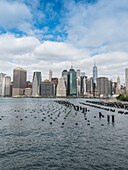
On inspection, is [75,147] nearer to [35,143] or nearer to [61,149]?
[61,149]

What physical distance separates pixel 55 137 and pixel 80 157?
979cm

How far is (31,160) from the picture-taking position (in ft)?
61.1

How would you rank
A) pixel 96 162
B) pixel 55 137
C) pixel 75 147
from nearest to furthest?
pixel 96 162
pixel 75 147
pixel 55 137

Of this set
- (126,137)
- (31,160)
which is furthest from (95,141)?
(31,160)

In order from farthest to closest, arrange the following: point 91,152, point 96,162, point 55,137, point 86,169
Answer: point 55,137, point 91,152, point 96,162, point 86,169

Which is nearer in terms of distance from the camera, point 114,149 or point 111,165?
point 111,165

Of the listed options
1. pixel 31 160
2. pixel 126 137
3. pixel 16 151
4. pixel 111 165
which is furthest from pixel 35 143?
pixel 126 137

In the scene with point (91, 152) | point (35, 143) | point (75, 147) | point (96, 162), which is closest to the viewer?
point (96, 162)

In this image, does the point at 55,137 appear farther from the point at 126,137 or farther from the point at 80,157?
the point at 126,137

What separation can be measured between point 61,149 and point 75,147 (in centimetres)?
231

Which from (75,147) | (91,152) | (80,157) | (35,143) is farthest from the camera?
(35,143)

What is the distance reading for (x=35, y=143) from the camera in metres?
25.0

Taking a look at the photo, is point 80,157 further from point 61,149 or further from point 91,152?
point 61,149

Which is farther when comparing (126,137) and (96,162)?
(126,137)
